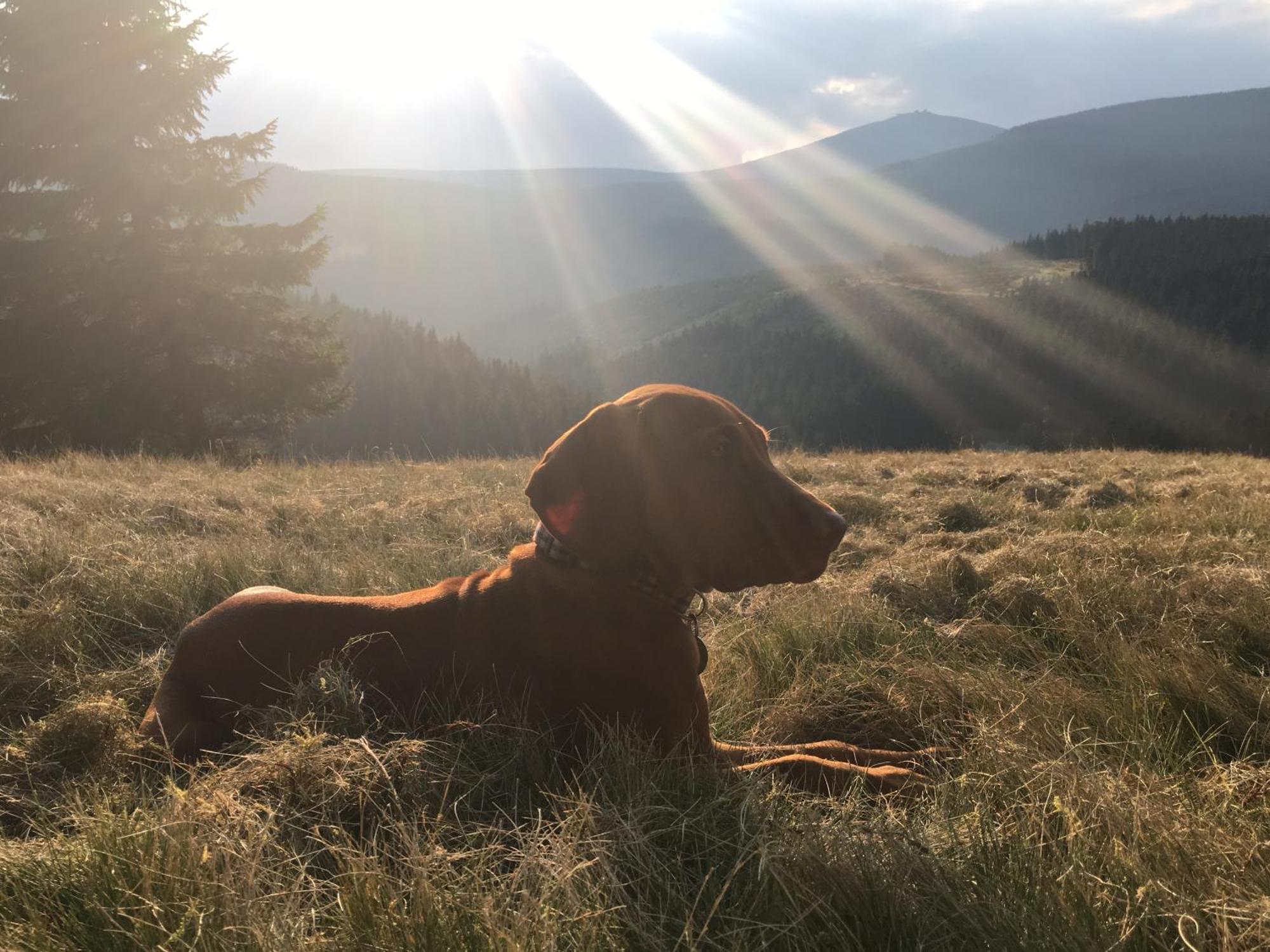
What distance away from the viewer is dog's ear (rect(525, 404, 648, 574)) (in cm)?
223

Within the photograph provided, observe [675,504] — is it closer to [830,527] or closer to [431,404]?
[830,527]

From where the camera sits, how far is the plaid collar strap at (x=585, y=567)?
7.38ft

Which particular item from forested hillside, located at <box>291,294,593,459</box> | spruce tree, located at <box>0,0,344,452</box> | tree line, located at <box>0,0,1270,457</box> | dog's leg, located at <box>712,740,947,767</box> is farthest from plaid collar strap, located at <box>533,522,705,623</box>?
forested hillside, located at <box>291,294,593,459</box>

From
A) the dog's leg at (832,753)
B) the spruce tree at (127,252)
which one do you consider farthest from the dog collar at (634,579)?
the spruce tree at (127,252)

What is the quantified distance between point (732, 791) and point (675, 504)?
86 centimetres

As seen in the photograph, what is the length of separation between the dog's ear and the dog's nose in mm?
542

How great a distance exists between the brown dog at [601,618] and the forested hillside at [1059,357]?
74056mm

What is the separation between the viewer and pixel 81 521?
4.60 m

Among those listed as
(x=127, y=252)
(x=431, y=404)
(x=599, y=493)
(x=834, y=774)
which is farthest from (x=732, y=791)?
(x=431, y=404)

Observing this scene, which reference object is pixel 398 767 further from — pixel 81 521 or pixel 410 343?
pixel 410 343

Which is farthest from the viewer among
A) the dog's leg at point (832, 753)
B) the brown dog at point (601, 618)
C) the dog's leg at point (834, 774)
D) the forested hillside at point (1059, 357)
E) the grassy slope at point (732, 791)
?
the forested hillside at point (1059, 357)

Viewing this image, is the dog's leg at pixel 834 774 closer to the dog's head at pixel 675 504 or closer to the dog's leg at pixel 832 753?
the dog's leg at pixel 832 753

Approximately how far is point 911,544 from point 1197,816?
12.6 feet

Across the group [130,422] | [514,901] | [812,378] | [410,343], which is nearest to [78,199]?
[130,422]
